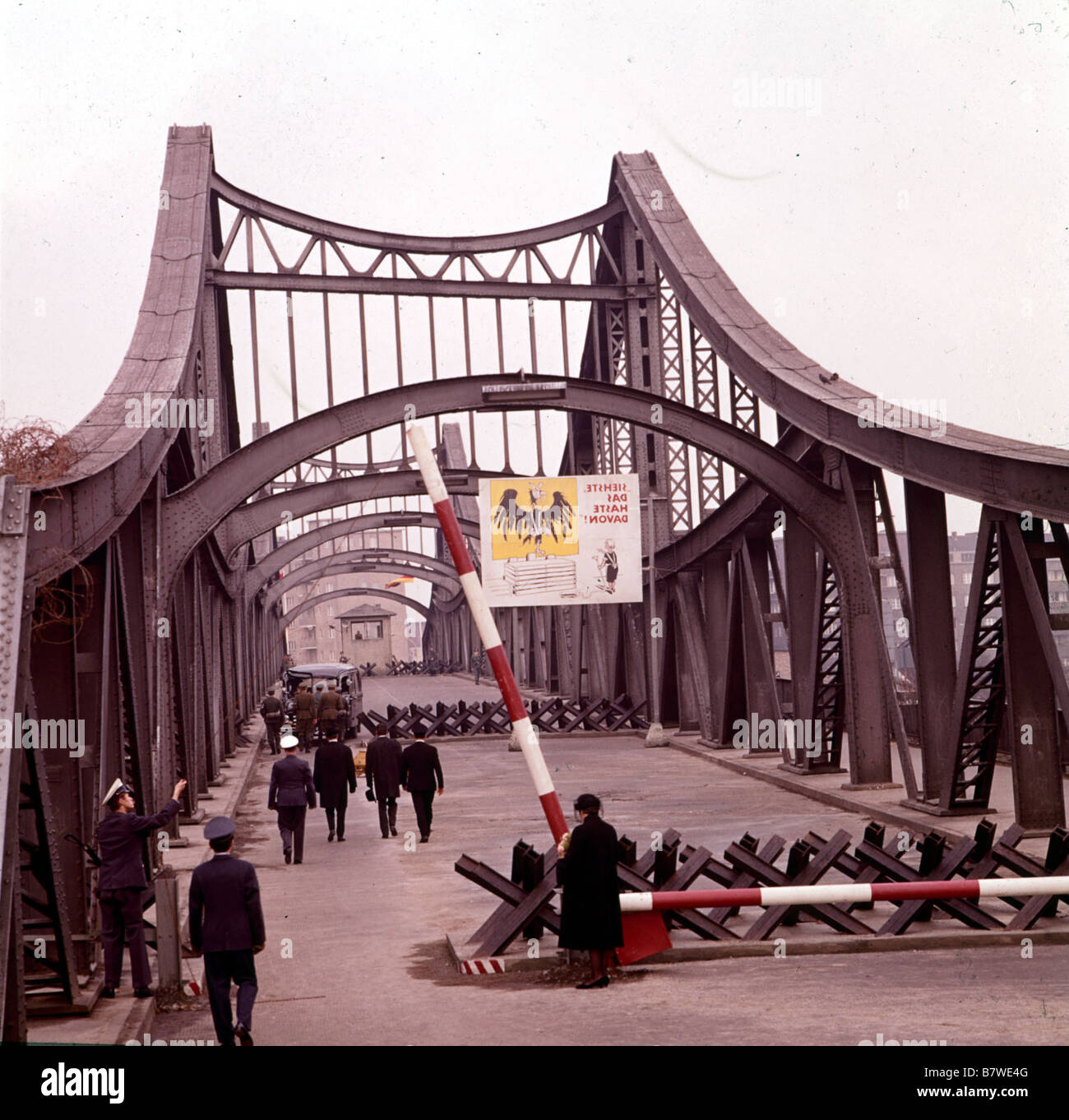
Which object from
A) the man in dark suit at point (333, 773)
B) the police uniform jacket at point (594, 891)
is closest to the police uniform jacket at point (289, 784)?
Result: the man in dark suit at point (333, 773)

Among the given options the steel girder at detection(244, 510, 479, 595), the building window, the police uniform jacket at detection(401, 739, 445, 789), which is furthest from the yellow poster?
the building window

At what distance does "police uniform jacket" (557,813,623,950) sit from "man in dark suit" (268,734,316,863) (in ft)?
25.1

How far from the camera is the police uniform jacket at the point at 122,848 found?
1038 cm

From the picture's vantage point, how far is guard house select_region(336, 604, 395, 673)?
11594cm

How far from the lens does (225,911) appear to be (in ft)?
28.9

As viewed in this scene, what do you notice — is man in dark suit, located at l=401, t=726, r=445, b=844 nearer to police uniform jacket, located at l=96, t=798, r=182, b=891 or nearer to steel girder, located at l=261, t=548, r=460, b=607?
police uniform jacket, located at l=96, t=798, r=182, b=891

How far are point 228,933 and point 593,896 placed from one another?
8.24 ft

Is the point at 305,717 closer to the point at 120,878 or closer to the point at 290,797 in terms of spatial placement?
the point at 290,797

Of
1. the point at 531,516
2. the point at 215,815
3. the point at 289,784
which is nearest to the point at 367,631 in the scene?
the point at 531,516

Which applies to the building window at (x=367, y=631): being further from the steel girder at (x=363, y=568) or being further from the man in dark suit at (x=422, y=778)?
the man in dark suit at (x=422, y=778)

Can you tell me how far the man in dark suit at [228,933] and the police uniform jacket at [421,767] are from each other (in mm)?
9740

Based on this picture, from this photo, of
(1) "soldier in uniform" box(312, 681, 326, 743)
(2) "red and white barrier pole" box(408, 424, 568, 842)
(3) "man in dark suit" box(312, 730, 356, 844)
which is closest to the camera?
(2) "red and white barrier pole" box(408, 424, 568, 842)
